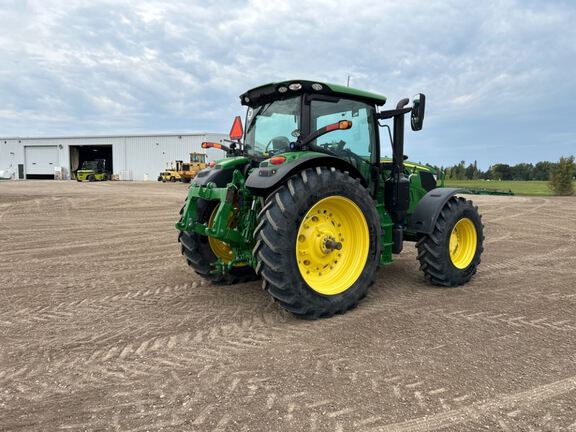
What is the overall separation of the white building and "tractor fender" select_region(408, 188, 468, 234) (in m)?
38.7

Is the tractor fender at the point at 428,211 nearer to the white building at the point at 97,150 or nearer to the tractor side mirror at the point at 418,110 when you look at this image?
the tractor side mirror at the point at 418,110

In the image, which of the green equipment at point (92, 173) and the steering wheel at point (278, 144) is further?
the green equipment at point (92, 173)

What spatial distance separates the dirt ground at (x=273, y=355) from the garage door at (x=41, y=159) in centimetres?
5063

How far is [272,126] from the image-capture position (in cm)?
486

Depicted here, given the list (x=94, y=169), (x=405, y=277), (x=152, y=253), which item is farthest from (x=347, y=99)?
(x=94, y=169)

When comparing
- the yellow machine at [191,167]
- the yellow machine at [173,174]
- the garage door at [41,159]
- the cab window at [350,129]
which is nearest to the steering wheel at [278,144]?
the cab window at [350,129]

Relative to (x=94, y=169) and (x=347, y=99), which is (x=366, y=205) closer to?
(x=347, y=99)

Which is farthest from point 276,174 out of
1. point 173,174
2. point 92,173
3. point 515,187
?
point 515,187

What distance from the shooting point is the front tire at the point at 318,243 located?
12.4 feet

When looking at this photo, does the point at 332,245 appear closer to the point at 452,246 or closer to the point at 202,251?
the point at 202,251

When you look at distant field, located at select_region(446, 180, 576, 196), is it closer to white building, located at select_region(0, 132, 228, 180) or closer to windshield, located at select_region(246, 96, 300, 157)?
white building, located at select_region(0, 132, 228, 180)

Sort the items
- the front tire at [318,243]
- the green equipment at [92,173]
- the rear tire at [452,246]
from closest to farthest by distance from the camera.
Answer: the front tire at [318,243] → the rear tire at [452,246] → the green equipment at [92,173]

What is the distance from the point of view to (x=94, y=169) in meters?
43.8

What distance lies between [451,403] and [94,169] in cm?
4660
